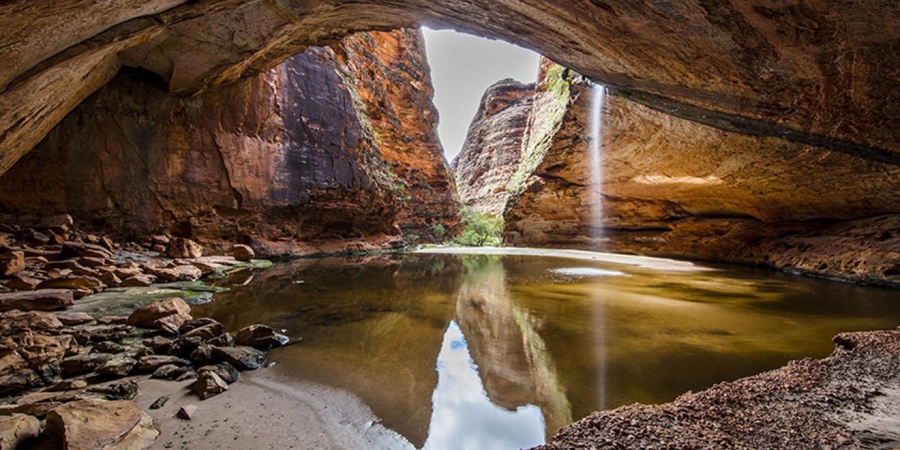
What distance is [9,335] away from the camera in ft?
8.60

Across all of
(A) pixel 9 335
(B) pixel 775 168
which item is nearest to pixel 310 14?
(A) pixel 9 335

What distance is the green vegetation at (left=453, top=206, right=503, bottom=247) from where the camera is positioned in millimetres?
28781

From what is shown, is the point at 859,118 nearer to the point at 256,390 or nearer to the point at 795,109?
the point at 795,109

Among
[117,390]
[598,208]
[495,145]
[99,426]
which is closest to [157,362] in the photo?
[117,390]

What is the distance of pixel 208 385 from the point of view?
2.21 meters

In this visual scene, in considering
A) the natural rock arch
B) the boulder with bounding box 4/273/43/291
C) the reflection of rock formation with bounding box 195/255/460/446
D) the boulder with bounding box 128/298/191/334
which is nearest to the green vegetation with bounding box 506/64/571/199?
the natural rock arch

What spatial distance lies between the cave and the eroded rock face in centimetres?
2635

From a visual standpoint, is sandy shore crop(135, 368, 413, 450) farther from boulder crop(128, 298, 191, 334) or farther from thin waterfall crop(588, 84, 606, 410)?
thin waterfall crop(588, 84, 606, 410)

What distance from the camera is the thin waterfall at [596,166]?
10.6m

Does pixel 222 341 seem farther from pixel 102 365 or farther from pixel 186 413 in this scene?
pixel 186 413

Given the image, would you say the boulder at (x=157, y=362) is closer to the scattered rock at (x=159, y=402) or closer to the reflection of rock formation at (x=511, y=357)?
the scattered rock at (x=159, y=402)

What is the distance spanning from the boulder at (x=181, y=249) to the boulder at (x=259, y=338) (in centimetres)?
844

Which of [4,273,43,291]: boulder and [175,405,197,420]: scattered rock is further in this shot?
[4,273,43,291]: boulder

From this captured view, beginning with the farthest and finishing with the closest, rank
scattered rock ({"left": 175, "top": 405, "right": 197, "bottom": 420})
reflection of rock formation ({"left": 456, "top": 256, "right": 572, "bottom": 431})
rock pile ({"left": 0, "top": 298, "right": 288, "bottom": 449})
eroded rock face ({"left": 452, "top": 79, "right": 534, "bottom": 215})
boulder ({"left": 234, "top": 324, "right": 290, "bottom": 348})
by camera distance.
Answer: eroded rock face ({"left": 452, "top": 79, "right": 534, "bottom": 215}), boulder ({"left": 234, "top": 324, "right": 290, "bottom": 348}), reflection of rock formation ({"left": 456, "top": 256, "right": 572, "bottom": 431}), scattered rock ({"left": 175, "top": 405, "right": 197, "bottom": 420}), rock pile ({"left": 0, "top": 298, "right": 288, "bottom": 449})
